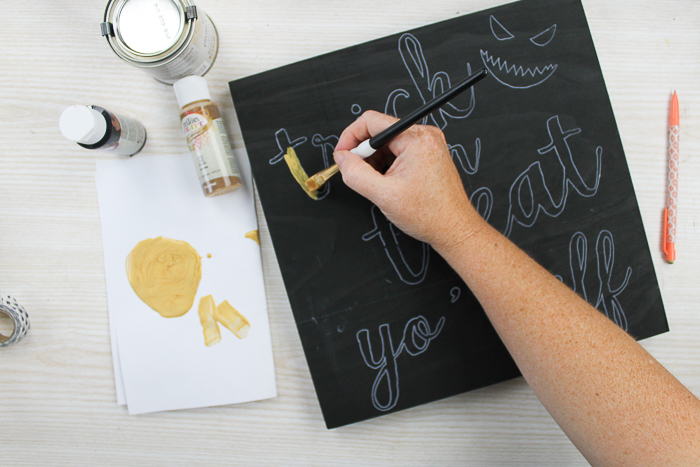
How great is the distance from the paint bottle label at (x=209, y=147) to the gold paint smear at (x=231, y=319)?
7.8 inches

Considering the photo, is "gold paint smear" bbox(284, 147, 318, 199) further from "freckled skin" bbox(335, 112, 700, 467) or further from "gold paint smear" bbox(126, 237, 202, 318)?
"gold paint smear" bbox(126, 237, 202, 318)

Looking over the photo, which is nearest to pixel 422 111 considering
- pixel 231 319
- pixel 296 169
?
pixel 296 169

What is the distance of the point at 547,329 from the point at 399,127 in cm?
33

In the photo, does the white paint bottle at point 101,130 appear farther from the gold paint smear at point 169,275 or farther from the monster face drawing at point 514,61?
the monster face drawing at point 514,61

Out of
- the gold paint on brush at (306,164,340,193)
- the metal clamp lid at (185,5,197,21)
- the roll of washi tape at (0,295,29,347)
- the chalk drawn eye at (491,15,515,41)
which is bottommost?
the roll of washi tape at (0,295,29,347)

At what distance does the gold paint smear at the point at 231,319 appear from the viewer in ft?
2.21

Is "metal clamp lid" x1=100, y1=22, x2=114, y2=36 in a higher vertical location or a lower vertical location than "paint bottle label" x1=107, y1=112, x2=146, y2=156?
higher

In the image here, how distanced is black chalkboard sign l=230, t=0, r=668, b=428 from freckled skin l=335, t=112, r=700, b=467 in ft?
0.30

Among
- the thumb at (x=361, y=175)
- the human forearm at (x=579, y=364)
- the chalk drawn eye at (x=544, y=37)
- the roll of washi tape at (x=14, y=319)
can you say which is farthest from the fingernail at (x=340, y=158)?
the roll of washi tape at (x=14, y=319)

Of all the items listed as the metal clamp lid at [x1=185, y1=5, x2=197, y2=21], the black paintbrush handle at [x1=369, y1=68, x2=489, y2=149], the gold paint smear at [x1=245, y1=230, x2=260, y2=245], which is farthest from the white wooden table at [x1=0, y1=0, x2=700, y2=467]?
the black paintbrush handle at [x1=369, y1=68, x2=489, y2=149]

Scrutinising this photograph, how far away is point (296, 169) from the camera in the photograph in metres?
0.65

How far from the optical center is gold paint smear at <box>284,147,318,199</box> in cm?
64

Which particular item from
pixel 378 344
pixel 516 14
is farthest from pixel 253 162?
pixel 516 14

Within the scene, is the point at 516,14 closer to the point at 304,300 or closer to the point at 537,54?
the point at 537,54
